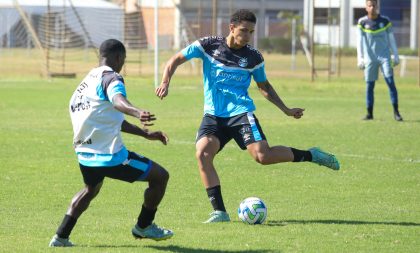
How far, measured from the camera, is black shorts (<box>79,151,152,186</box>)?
26.2 ft

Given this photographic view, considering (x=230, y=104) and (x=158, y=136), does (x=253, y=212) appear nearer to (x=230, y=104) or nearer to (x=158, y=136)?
(x=230, y=104)

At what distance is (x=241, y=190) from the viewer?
1182 centimetres

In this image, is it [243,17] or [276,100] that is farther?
[276,100]

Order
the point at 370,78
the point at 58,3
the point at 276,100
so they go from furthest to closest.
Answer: the point at 58,3, the point at 370,78, the point at 276,100

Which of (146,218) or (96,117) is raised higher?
(96,117)

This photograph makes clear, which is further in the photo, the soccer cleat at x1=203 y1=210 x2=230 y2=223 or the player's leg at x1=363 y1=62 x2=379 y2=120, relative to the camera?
the player's leg at x1=363 y1=62 x2=379 y2=120

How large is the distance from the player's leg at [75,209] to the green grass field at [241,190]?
0.14 meters

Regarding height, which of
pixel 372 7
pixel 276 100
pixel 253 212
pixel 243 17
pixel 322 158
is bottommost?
pixel 253 212

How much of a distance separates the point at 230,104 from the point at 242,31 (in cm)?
74

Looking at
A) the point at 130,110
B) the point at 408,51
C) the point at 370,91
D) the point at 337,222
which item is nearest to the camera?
the point at 130,110

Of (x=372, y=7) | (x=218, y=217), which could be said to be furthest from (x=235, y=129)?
(x=372, y=7)

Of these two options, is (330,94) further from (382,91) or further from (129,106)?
(129,106)

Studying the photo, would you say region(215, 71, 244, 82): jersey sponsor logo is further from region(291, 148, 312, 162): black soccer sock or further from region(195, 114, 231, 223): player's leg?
region(291, 148, 312, 162): black soccer sock

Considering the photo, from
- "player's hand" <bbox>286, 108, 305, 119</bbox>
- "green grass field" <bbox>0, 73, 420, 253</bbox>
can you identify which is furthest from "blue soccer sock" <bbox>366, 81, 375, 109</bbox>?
"player's hand" <bbox>286, 108, 305, 119</bbox>
